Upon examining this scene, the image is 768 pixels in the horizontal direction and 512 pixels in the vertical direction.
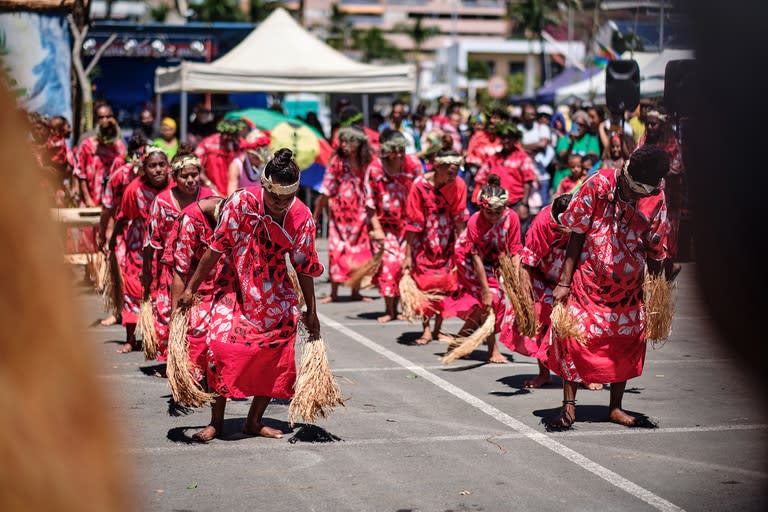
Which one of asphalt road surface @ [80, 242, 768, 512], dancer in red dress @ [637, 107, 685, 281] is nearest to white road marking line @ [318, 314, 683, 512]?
asphalt road surface @ [80, 242, 768, 512]

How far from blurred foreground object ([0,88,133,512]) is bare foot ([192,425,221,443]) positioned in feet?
19.2

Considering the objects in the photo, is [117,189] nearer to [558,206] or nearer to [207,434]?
[207,434]

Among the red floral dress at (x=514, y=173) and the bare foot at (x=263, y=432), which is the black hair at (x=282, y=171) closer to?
the bare foot at (x=263, y=432)

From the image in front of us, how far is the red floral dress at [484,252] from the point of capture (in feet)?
30.6

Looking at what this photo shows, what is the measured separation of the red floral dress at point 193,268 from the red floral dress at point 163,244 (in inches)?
21.0

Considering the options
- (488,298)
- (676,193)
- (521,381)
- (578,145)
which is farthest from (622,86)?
(676,193)

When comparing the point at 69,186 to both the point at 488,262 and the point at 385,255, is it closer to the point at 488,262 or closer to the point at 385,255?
the point at 385,255

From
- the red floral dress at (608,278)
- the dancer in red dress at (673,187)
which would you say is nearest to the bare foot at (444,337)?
the dancer in red dress at (673,187)

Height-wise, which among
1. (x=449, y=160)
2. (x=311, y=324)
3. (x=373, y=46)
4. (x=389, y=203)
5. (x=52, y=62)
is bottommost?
(x=311, y=324)

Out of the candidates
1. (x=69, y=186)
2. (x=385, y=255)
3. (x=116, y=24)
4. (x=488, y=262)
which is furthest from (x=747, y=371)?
(x=116, y=24)

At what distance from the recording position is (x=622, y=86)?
408 inches

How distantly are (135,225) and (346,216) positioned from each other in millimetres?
4261

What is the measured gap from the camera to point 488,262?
377 inches

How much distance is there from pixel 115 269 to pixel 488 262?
3.26m
